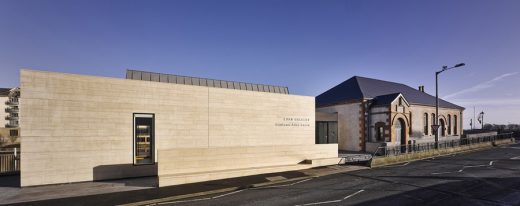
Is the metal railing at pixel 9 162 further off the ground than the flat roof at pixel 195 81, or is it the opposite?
the flat roof at pixel 195 81

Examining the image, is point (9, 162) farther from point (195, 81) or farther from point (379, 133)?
point (379, 133)

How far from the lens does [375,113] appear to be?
91.3 ft

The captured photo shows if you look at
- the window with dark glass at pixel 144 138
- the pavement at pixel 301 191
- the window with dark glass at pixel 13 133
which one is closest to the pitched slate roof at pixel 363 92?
the pavement at pixel 301 191

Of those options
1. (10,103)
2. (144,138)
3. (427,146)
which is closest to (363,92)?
(427,146)

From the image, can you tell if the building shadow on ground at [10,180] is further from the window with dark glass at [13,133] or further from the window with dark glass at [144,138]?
the window with dark glass at [13,133]

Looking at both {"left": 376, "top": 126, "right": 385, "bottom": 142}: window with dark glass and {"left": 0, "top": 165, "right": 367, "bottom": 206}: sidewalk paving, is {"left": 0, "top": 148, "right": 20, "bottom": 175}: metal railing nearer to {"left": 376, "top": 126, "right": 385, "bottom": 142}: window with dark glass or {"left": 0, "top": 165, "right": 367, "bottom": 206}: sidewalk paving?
{"left": 0, "top": 165, "right": 367, "bottom": 206}: sidewalk paving

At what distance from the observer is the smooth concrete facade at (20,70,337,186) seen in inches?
488

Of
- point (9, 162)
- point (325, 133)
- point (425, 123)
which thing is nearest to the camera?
point (9, 162)

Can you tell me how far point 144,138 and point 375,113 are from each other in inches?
895

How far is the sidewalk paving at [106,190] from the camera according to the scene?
10026mm

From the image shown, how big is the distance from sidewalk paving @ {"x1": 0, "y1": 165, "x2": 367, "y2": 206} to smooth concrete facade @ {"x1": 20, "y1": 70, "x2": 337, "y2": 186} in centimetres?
95

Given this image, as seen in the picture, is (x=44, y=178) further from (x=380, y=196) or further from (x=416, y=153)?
(x=416, y=153)

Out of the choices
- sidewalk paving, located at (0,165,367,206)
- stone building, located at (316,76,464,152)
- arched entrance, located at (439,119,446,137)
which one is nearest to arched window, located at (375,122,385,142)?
stone building, located at (316,76,464,152)

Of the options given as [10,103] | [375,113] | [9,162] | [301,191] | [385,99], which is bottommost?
[301,191]
